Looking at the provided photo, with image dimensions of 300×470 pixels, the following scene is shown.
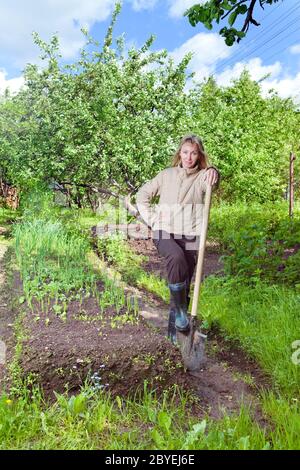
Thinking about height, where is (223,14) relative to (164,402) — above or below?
above

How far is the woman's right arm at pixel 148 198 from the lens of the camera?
3.12m

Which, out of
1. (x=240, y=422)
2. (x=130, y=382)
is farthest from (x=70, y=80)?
(x=240, y=422)

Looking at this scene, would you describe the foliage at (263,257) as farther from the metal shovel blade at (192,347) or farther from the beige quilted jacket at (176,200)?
the beige quilted jacket at (176,200)

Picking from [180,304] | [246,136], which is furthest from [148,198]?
[246,136]

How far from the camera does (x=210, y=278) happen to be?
18.9 feet

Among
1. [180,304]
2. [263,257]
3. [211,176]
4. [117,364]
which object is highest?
[211,176]

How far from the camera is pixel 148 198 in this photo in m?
3.19

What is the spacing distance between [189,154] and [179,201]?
12.0 inches

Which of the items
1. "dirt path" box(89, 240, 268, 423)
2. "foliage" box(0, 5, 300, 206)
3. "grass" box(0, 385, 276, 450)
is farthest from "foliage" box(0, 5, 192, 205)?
"grass" box(0, 385, 276, 450)

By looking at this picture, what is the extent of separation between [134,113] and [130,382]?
5919 millimetres

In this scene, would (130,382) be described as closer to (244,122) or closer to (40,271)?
(40,271)

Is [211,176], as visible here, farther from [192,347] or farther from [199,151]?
[192,347]

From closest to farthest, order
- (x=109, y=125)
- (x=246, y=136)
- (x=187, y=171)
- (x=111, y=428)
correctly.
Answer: (x=111, y=428), (x=187, y=171), (x=109, y=125), (x=246, y=136)

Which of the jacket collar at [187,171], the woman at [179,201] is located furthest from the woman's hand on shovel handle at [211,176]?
the jacket collar at [187,171]
